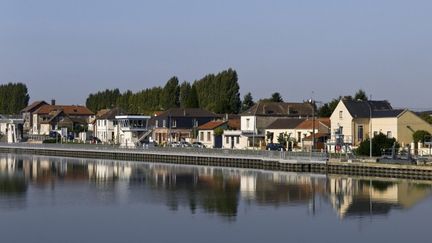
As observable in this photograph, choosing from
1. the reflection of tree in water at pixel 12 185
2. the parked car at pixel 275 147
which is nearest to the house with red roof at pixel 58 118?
the parked car at pixel 275 147

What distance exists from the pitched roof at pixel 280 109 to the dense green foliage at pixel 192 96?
67.1 ft

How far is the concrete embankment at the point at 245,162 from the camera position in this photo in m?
56.2

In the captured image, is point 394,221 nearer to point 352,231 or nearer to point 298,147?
point 352,231

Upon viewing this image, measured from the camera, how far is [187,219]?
124ft

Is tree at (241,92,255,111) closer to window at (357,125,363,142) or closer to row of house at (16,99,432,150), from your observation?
row of house at (16,99,432,150)

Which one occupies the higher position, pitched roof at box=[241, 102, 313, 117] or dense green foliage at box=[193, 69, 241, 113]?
dense green foliage at box=[193, 69, 241, 113]

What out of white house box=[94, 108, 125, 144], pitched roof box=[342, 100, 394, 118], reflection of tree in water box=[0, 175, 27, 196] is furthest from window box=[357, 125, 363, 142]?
white house box=[94, 108, 125, 144]

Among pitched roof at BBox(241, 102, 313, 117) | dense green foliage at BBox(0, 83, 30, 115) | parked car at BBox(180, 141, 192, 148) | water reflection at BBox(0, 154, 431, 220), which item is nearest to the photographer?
water reflection at BBox(0, 154, 431, 220)

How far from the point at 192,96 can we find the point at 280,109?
96.3 feet

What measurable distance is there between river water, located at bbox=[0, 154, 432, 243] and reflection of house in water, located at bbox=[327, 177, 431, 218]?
0.18ft

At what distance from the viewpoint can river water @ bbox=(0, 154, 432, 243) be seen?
3381 centimetres

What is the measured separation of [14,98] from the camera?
16425 centimetres

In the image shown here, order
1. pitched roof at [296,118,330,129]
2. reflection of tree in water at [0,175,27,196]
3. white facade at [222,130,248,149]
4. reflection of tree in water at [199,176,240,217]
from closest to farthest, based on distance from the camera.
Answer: reflection of tree in water at [199,176,240,217], reflection of tree in water at [0,175,27,196], pitched roof at [296,118,330,129], white facade at [222,130,248,149]

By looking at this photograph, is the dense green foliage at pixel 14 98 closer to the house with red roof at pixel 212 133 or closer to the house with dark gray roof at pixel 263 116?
the house with red roof at pixel 212 133
